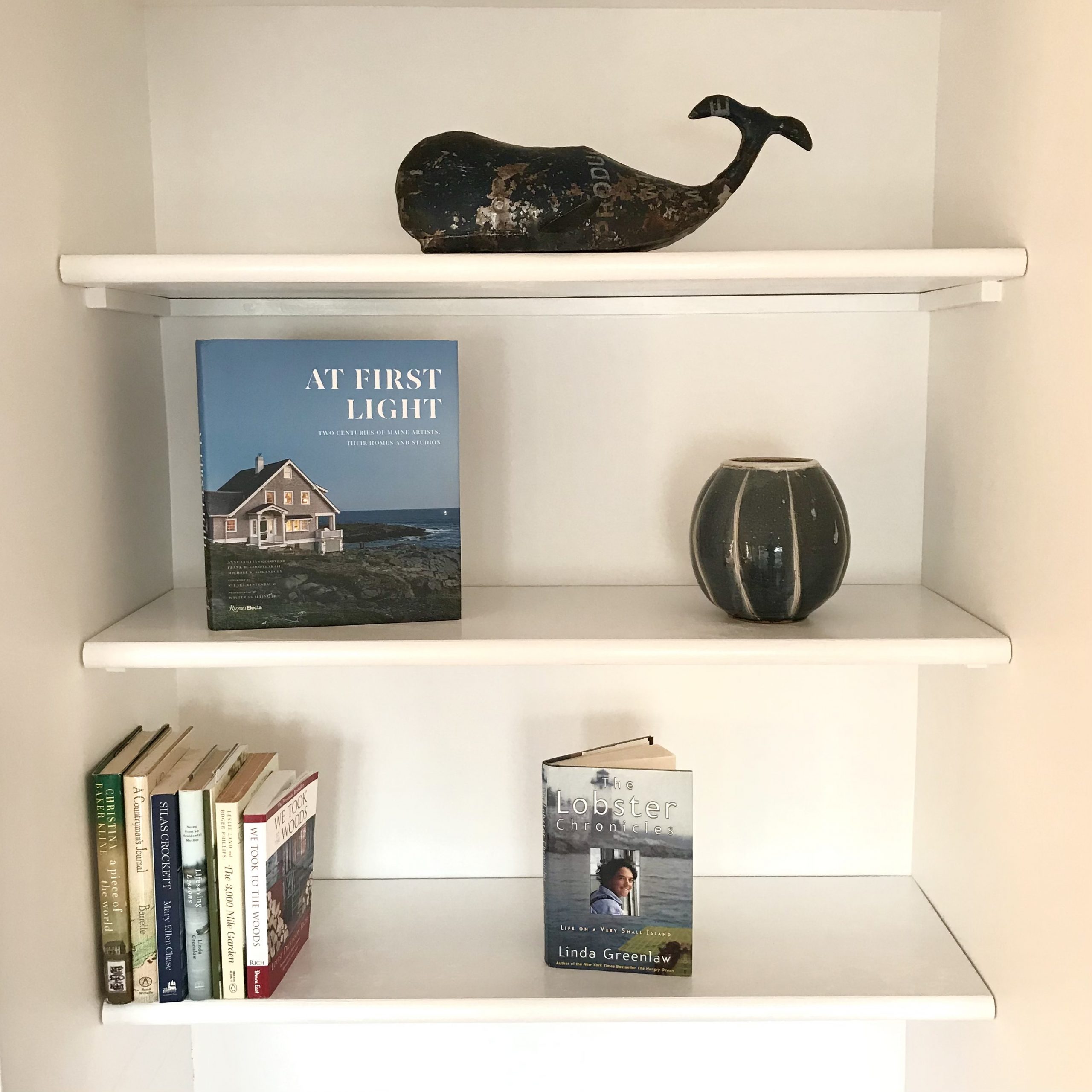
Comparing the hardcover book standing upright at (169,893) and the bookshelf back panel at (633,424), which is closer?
the hardcover book standing upright at (169,893)

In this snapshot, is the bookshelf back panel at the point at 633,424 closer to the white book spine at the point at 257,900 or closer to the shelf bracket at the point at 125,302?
the shelf bracket at the point at 125,302

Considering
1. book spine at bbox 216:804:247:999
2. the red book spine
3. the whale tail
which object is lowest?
the red book spine

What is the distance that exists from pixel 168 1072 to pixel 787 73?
53.7 inches

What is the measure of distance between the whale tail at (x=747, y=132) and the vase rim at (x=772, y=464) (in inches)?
10.0

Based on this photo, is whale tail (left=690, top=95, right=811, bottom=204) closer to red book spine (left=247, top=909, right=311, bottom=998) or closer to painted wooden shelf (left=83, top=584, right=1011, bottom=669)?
painted wooden shelf (left=83, top=584, right=1011, bottom=669)

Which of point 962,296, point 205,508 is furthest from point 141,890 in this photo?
point 962,296

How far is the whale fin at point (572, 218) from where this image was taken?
0.97 metres

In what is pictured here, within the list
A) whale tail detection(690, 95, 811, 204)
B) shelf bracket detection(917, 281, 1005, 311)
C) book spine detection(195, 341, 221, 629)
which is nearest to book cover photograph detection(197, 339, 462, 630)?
book spine detection(195, 341, 221, 629)

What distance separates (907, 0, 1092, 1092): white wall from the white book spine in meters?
0.72

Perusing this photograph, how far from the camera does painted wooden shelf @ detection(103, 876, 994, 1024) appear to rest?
1029 millimetres

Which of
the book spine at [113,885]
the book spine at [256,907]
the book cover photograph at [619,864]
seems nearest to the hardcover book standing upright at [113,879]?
the book spine at [113,885]

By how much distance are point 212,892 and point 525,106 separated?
0.91 metres

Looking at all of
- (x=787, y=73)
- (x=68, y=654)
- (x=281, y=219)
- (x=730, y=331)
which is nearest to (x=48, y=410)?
(x=68, y=654)

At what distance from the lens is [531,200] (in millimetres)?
965
